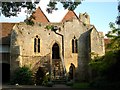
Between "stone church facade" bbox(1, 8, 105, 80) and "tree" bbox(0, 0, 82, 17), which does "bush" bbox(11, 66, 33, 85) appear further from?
"tree" bbox(0, 0, 82, 17)

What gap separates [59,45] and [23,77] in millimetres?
8070

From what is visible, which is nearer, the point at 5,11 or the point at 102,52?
→ the point at 5,11

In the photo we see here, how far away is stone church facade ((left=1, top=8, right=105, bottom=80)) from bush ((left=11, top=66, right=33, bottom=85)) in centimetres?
215

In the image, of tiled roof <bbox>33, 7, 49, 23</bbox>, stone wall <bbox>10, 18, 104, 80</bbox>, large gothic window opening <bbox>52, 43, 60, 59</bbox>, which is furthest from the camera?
tiled roof <bbox>33, 7, 49, 23</bbox>

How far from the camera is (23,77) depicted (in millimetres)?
40750

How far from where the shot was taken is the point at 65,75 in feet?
142

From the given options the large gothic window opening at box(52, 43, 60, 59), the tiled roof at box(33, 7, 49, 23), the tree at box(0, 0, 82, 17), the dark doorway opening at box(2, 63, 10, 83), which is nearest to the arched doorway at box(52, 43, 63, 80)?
the large gothic window opening at box(52, 43, 60, 59)

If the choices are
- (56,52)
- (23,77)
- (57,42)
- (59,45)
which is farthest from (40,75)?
(57,42)

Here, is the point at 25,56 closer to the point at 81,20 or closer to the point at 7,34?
the point at 7,34

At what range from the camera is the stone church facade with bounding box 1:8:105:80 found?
44.0 meters

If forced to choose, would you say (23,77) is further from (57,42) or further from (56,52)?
(57,42)

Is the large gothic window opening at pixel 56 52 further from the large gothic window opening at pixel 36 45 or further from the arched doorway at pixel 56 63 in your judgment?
the large gothic window opening at pixel 36 45

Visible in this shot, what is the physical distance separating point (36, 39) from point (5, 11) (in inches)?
834

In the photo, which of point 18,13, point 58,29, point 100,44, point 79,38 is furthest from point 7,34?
point 18,13
